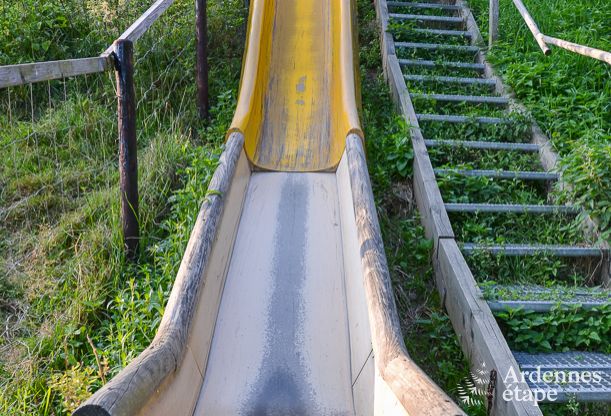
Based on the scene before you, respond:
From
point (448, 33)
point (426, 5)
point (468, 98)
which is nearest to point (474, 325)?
point (468, 98)

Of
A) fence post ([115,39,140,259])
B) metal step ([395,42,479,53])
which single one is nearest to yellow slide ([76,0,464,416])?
fence post ([115,39,140,259])

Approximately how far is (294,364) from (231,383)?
11.4 inches

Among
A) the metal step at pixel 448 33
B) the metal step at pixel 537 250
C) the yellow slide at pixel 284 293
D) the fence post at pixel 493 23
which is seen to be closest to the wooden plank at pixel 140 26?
the yellow slide at pixel 284 293

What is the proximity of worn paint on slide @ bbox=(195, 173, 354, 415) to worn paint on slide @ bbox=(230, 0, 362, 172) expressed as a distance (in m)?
0.51

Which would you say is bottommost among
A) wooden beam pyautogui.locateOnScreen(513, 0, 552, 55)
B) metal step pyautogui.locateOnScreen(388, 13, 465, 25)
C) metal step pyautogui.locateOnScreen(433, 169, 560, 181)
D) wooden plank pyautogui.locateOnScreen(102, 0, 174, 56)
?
metal step pyautogui.locateOnScreen(433, 169, 560, 181)

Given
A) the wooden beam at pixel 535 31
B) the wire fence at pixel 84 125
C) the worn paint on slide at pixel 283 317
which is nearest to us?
the worn paint on slide at pixel 283 317

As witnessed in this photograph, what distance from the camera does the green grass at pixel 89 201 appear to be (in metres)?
2.89

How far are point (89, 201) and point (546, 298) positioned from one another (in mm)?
2750

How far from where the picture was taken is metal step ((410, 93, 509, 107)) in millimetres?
5074

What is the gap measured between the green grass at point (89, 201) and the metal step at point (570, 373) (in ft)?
5.76

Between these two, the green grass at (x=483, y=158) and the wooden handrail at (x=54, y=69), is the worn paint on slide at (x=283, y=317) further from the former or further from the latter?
the wooden handrail at (x=54, y=69)

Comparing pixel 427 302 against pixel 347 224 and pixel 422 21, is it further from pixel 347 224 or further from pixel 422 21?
pixel 422 21

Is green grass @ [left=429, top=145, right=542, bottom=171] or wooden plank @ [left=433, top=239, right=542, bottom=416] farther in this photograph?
green grass @ [left=429, top=145, right=542, bottom=171]

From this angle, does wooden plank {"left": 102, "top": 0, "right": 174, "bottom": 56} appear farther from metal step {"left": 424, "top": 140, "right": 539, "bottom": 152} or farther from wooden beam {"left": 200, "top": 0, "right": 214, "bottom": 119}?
metal step {"left": 424, "top": 140, "right": 539, "bottom": 152}
